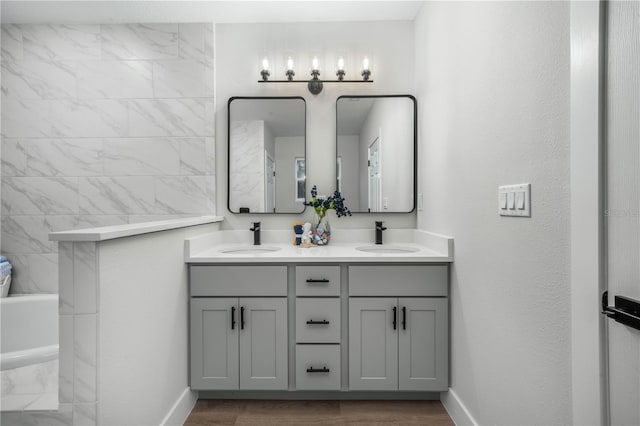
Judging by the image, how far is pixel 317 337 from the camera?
Result: 1970 mm

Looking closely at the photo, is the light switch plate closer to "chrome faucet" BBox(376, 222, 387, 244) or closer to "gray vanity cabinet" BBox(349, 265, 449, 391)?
"gray vanity cabinet" BBox(349, 265, 449, 391)

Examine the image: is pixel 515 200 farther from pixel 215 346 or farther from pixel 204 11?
pixel 204 11

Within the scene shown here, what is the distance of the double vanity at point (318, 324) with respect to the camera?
195 cm

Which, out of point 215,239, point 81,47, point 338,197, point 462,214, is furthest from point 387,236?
Result: point 81,47

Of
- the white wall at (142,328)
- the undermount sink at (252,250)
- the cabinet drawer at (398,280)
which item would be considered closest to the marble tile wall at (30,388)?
the white wall at (142,328)

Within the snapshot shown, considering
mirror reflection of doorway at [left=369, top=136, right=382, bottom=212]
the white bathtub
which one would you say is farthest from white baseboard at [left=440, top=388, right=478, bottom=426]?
the white bathtub

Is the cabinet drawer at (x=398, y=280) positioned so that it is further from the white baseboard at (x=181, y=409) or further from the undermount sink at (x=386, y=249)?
the white baseboard at (x=181, y=409)

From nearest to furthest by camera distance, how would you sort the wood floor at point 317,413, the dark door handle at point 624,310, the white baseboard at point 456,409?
the dark door handle at point 624,310 → the white baseboard at point 456,409 → the wood floor at point 317,413

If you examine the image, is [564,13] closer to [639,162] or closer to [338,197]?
[639,162]

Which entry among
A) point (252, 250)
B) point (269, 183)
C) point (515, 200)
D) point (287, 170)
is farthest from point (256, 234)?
point (515, 200)

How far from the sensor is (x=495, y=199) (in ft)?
4.54

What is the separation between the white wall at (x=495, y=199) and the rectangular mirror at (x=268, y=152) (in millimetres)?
991

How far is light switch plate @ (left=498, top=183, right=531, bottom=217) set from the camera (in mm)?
1147

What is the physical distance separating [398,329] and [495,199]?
0.93 meters
